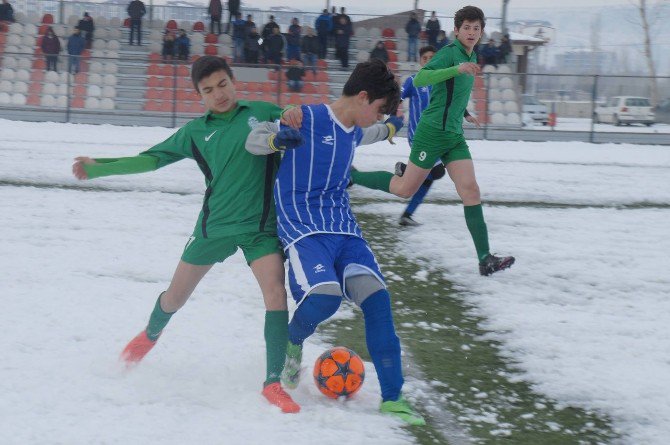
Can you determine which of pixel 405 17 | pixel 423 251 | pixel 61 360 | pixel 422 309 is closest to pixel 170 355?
pixel 61 360

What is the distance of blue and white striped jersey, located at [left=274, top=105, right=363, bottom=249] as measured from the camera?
4.34 meters

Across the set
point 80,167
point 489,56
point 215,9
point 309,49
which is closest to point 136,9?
point 215,9

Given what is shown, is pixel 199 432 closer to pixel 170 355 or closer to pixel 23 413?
pixel 23 413

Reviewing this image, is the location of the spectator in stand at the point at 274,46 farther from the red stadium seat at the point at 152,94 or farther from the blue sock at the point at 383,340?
the blue sock at the point at 383,340

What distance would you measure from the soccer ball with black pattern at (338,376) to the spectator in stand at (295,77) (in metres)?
16.3

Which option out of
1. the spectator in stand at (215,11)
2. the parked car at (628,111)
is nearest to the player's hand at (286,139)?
the spectator in stand at (215,11)

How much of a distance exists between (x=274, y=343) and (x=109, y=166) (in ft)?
3.92

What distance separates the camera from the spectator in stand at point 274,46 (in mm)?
22141

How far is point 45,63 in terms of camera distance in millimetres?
20703

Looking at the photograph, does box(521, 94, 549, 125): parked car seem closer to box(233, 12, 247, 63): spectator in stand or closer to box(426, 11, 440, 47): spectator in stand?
box(426, 11, 440, 47): spectator in stand

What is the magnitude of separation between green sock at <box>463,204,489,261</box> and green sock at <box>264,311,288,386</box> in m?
3.36

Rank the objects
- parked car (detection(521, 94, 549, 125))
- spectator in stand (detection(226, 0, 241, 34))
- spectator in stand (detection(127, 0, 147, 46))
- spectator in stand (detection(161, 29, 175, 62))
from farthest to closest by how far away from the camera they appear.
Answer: spectator in stand (detection(127, 0, 147, 46))
spectator in stand (detection(226, 0, 241, 34))
spectator in stand (detection(161, 29, 175, 62))
parked car (detection(521, 94, 549, 125))

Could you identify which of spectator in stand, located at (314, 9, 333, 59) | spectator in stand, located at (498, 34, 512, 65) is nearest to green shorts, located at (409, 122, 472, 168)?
spectator in stand, located at (498, 34, 512, 65)

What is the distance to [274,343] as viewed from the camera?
4.33 m
